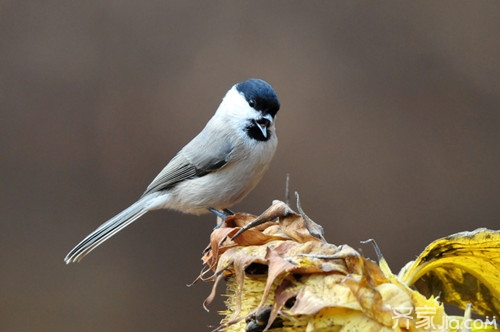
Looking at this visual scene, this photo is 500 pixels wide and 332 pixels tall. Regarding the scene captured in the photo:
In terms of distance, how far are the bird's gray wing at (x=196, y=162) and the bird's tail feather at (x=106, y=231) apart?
6 centimetres

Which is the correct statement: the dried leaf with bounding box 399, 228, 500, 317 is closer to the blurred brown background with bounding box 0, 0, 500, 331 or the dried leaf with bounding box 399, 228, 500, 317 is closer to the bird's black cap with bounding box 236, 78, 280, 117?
the bird's black cap with bounding box 236, 78, 280, 117

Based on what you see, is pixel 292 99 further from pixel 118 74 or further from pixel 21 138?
pixel 21 138

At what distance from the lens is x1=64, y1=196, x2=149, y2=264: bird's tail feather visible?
1478 mm

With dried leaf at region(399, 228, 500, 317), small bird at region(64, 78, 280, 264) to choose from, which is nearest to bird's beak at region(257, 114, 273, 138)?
small bird at region(64, 78, 280, 264)

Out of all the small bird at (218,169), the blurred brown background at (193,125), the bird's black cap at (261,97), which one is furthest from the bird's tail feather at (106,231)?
the bird's black cap at (261,97)

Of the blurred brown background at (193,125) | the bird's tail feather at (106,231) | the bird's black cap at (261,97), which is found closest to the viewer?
the bird's black cap at (261,97)

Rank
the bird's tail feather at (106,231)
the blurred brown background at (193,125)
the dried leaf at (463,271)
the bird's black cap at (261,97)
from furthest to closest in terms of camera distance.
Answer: the blurred brown background at (193,125), the bird's tail feather at (106,231), the bird's black cap at (261,97), the dried leaf at (463,271)

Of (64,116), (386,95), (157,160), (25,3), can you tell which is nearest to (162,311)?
(157,160)

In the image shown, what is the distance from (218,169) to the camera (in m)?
1.53

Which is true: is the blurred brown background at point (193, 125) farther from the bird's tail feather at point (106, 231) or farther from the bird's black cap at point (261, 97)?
the bird's black cap at point (261, 97)

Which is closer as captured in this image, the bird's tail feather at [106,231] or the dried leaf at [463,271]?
the dried leaf at [463,271]

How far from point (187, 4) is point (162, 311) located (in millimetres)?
875

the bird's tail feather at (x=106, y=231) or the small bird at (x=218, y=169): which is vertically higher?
the small bird at (x=218, y=169)

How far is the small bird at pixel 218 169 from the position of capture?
1502 mm
